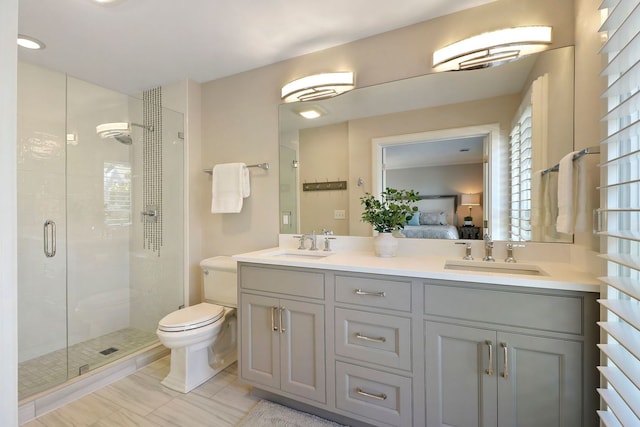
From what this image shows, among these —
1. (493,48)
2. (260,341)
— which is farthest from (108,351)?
(493,48)

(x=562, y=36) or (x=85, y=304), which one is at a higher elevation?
(x=562, y=36)

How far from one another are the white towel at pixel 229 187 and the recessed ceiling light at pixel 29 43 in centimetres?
139

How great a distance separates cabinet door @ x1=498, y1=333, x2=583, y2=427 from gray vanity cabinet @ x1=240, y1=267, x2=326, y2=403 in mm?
831

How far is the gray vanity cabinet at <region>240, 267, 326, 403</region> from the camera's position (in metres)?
1.53

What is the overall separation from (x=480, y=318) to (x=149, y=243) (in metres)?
2.73

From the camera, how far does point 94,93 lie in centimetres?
242

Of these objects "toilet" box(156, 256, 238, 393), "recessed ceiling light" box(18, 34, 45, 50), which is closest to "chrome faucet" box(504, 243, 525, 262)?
"toilet" box(156, 256, 238, 393)

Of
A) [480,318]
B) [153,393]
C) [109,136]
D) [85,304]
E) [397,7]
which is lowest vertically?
[153,393]

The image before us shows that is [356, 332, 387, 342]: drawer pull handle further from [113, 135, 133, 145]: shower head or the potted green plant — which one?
[113, 135, 133, 145]: shower head

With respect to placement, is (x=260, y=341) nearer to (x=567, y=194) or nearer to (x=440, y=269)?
(x=440, y=269)

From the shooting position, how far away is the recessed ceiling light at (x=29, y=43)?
187cm

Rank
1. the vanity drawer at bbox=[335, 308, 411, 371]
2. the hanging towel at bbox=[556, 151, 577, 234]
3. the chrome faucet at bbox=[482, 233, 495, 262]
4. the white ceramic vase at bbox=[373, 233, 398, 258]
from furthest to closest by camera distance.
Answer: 1. the white ceramic vase at bbox=[373, 233, 398, 258]
2. the chrome faucet at bbox=[482, 233, 495, 262]
3. the vanity drawer at bbox=[335, 308, 411, 371]
4. the hanging towel at bbox=[556, 151, 577, 234]

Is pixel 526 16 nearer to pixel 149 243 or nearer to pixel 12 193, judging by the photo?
pixel 12 193

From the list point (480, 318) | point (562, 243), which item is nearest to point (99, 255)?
point (480, 318)
